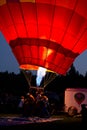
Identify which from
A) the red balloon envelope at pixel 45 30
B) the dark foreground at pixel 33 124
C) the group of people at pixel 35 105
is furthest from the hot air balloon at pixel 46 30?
the dark foreground at pixel 33 124

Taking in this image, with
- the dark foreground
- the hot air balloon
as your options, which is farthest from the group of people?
the hot air balloon

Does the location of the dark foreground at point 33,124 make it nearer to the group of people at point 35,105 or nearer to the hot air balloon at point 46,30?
the group of people at point 35,105

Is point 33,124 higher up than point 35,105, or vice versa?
point 35,105

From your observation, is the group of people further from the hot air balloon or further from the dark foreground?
the hot air balloon

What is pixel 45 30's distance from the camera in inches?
620

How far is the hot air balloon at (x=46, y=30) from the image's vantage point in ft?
50.8

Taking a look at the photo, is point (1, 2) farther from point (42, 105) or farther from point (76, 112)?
point (76, 112)

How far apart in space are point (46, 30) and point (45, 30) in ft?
0.11

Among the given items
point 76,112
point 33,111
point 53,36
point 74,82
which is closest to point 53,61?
point 53,36

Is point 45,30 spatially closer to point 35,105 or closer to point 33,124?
point 35,105

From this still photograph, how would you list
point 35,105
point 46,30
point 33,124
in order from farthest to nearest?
point 35,105 < point 46,30 < point 33,124

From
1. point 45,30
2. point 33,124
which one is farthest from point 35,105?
point 45,30

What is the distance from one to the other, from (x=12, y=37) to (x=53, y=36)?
135 cm

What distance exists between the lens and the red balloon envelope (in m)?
15.5
